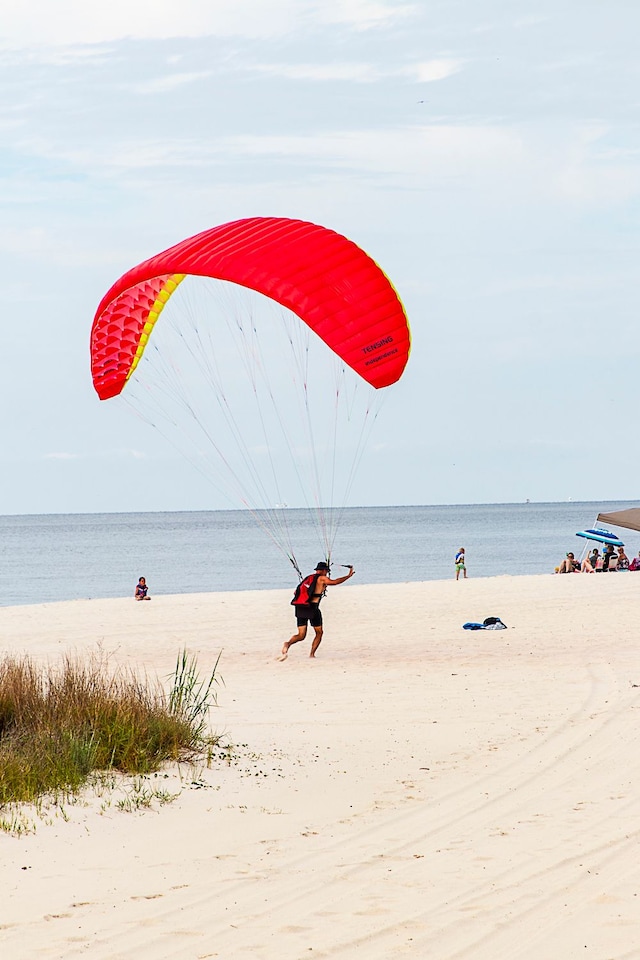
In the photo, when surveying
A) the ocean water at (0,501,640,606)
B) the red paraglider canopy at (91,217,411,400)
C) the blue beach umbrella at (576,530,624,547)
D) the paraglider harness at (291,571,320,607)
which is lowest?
the ocean water at (0,501,640,606)

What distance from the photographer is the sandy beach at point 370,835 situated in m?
4.45

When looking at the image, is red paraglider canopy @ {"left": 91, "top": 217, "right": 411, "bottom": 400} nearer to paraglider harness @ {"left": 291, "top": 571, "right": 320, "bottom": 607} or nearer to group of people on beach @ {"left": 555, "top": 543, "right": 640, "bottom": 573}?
paraglider harness @ {"left": 291, "top": 571, "right": 320, "bottom": 607}

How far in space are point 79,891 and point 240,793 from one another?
77.1 inches

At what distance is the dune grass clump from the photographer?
640 centimetres

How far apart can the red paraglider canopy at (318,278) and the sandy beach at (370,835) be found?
3.64m

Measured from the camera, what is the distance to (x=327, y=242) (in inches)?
453

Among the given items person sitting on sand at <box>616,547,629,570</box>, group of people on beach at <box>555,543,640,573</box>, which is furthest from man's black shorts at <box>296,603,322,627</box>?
person sitting on sand at <box>616,547,629,570</box>

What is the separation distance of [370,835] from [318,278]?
6.58 meters

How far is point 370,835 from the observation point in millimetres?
5992

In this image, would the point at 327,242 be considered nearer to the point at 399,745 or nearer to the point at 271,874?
the point at 399,745

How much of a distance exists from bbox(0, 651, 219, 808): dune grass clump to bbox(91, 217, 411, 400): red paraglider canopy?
432 centimetres

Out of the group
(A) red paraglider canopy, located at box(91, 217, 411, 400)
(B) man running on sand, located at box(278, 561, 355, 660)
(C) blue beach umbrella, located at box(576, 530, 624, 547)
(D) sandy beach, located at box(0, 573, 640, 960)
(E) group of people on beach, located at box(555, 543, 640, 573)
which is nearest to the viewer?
(D) sandy beach, located at box(0, 573, 640, 960)

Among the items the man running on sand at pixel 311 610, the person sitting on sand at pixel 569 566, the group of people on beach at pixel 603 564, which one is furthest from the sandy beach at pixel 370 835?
the person sitting on sand at pixel 569 566

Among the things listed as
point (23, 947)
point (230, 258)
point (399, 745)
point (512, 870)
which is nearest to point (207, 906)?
point (23, 947)
